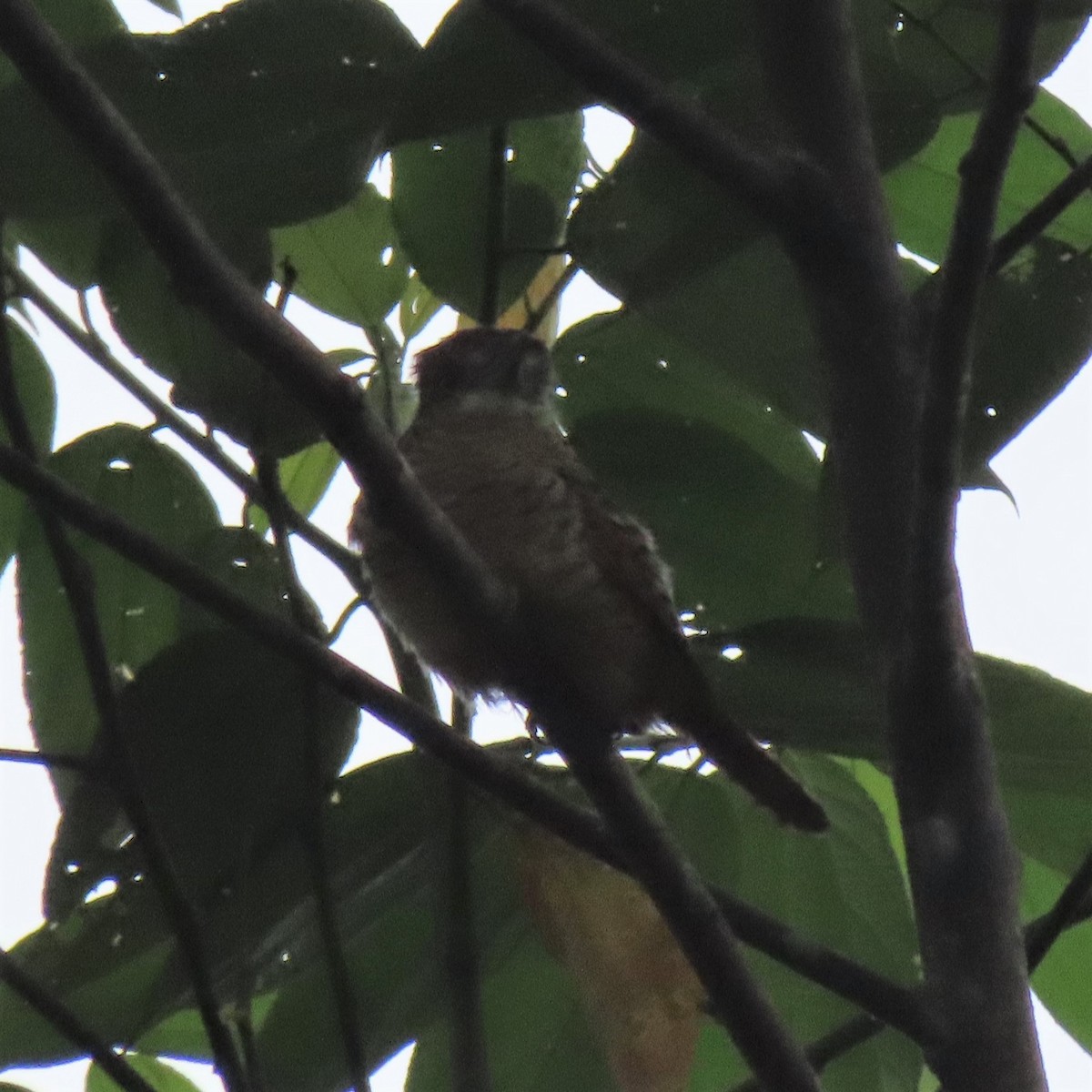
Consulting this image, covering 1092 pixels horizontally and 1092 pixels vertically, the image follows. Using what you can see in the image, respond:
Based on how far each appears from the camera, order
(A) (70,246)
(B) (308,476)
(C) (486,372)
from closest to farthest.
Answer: (A) (70,246), (B) (308,476), (C) (486,372)

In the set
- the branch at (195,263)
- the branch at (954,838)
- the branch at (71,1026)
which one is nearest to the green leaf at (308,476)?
the branch at (71,1026)

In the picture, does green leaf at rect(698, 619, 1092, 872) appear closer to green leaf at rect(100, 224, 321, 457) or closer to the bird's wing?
the bird's wing

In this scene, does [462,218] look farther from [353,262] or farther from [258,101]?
[258,101]

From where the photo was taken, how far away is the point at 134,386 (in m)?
2.37

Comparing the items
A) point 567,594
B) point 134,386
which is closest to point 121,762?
point 134,386

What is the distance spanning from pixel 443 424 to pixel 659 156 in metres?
0.93

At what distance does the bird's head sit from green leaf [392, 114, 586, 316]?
194mm

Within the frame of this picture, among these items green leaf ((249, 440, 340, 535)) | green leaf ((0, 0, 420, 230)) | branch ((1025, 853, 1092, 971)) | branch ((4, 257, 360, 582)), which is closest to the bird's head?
green leaf ((249, 440, 340, 535))

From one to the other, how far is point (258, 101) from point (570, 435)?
60 cm

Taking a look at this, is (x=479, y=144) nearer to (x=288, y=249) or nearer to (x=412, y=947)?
(x=288, y=249)

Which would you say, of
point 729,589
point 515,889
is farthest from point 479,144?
point 515,889

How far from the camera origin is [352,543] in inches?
105

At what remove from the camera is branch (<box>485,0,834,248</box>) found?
169 centimetres

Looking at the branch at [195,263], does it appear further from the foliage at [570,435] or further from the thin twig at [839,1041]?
the thin twig at [839,1041]
